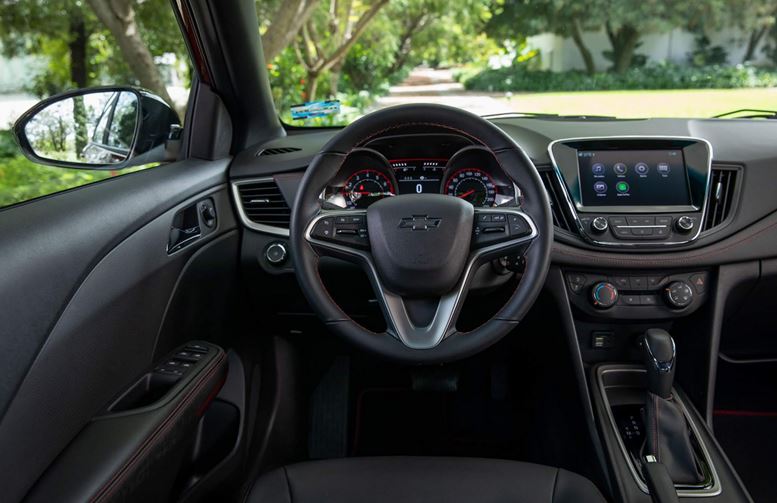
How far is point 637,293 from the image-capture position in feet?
7.72

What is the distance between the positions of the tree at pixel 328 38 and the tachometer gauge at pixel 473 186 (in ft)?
3.23

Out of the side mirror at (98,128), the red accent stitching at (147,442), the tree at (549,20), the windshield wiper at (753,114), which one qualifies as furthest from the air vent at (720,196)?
the side mirror at (98,128)

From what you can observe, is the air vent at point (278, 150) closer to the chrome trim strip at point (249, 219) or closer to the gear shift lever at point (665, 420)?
the chrome trim strip at point (249, 219)

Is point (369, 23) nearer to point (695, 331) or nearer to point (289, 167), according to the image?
point (289, 167)

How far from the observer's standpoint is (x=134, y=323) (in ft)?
5.59

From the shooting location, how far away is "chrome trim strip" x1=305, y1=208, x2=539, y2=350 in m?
1.66

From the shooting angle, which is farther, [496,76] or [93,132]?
[496,76]

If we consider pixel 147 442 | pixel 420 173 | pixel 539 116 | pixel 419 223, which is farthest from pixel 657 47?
pixel 147 442

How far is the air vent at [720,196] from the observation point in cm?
228

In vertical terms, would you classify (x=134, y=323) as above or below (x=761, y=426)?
above

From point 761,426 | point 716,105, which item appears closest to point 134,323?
point 716,105

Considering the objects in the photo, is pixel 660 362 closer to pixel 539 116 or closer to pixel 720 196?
pixel 720 196

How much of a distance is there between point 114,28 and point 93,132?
377 millimetres

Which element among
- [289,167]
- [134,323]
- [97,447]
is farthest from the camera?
[289,167]
